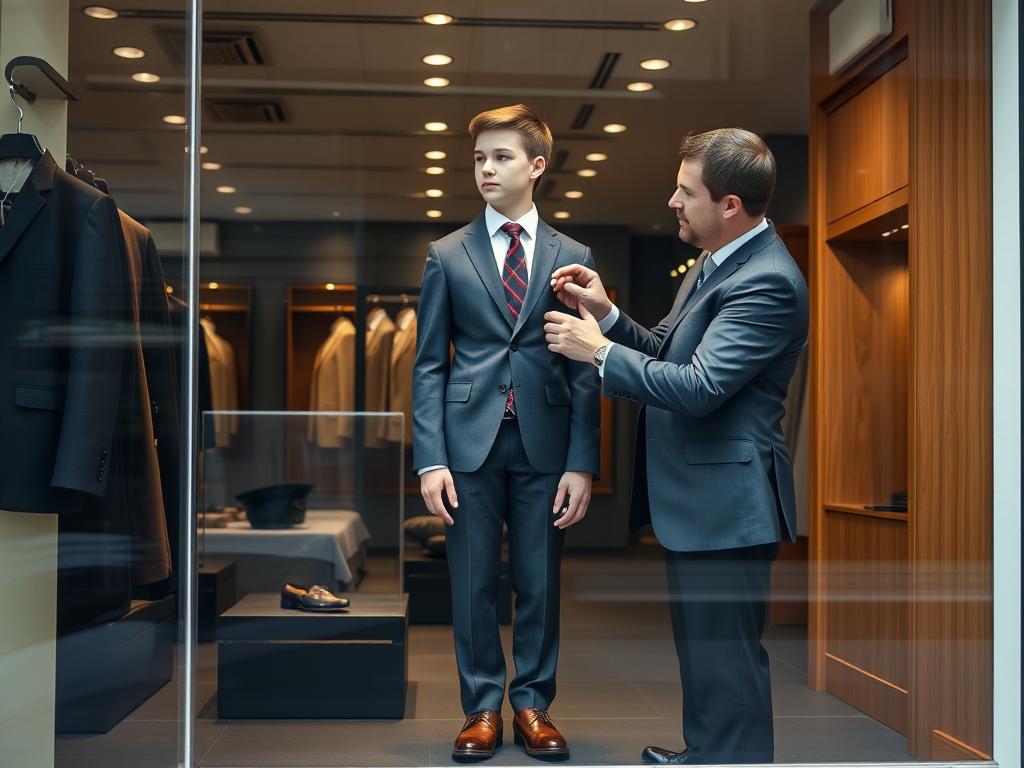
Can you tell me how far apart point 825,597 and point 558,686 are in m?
0.91

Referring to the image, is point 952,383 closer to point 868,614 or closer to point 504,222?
point 868,614

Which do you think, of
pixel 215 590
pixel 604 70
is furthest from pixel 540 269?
pixel 215 590

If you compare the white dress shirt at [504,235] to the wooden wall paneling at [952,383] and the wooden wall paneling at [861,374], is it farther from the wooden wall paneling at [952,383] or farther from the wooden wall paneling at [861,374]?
the wooden wall paneling at [861,374]

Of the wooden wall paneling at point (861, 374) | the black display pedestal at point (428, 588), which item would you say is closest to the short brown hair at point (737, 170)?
the wooden wall paneling at point (861, 374)

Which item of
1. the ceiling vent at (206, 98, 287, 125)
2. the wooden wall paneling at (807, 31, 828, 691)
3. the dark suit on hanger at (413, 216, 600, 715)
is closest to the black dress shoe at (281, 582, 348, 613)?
the dark suit on hanger at (413, 216, 600, 715)

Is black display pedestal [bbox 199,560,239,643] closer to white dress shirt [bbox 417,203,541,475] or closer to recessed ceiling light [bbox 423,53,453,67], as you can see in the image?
white dress shirt [bbox 417,203,541,475]

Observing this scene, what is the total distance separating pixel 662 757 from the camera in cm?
252

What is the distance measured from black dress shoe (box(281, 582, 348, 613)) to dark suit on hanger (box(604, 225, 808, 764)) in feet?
4.26

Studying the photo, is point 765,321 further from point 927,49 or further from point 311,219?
point 311,219

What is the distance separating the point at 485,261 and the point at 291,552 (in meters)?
2.37

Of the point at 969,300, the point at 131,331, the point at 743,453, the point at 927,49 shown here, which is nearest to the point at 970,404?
the point at 969,300

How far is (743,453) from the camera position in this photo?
88.2 inches

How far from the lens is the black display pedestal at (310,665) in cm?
304

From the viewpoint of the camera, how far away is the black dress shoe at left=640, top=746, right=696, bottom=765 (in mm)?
2428
